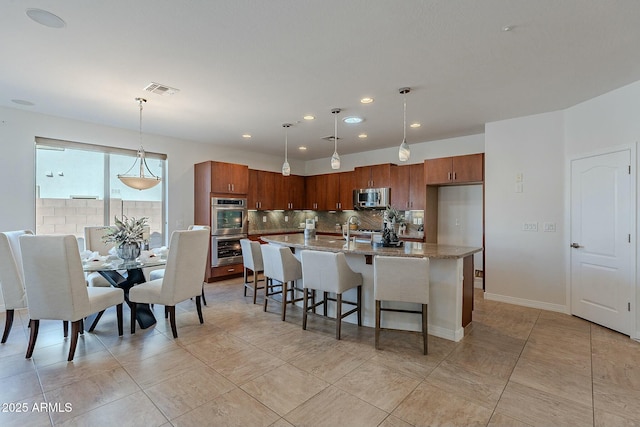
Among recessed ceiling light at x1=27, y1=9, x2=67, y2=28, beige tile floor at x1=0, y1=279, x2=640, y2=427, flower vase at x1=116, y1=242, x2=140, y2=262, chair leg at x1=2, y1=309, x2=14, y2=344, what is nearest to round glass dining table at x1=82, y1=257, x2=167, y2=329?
flower vase at x1=116, y1=242, x2=140, y2=262

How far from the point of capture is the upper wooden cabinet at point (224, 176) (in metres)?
5.64

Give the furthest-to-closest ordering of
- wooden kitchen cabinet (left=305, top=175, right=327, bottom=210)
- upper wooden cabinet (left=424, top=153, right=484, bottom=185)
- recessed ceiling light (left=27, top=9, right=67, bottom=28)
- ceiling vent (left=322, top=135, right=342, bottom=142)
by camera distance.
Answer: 1. wooden kitchen cabinet (left=305, top=175, right=327, bottom=210)
2. ceiling vent (left=322, top=135, right=342, bottom=142)
3. upper wooden cabinet (left=424, top=153, right=484, bottom=185)
4. recessed ceiling light (left=27, top=9, right=67, bottom=28)

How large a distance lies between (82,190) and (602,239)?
7.27 meters

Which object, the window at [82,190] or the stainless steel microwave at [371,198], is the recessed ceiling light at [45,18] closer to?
the window at [82,190]

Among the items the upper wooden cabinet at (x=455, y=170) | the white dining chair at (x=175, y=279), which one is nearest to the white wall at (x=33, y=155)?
the white dining chair at (x=175, y=279)

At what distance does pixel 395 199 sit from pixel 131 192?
16.1 feet

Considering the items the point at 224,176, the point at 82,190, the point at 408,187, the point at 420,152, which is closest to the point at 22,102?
the point at 82,190

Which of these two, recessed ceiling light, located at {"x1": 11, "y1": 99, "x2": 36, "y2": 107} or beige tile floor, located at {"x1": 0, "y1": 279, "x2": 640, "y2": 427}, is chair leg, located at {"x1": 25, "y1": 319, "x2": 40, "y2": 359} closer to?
beige tile floor, located at {"x1": 0, "y1": 279, "x2": 640, "y2": 427}

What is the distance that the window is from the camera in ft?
14.5

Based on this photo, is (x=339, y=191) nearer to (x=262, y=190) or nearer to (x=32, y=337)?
(x=262, y=190)

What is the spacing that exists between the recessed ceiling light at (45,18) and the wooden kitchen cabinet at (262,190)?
4.34 meters

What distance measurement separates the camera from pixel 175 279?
10.3 ft

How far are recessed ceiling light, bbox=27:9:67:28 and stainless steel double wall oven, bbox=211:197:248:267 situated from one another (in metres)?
3.62

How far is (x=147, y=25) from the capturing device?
7.23ft
